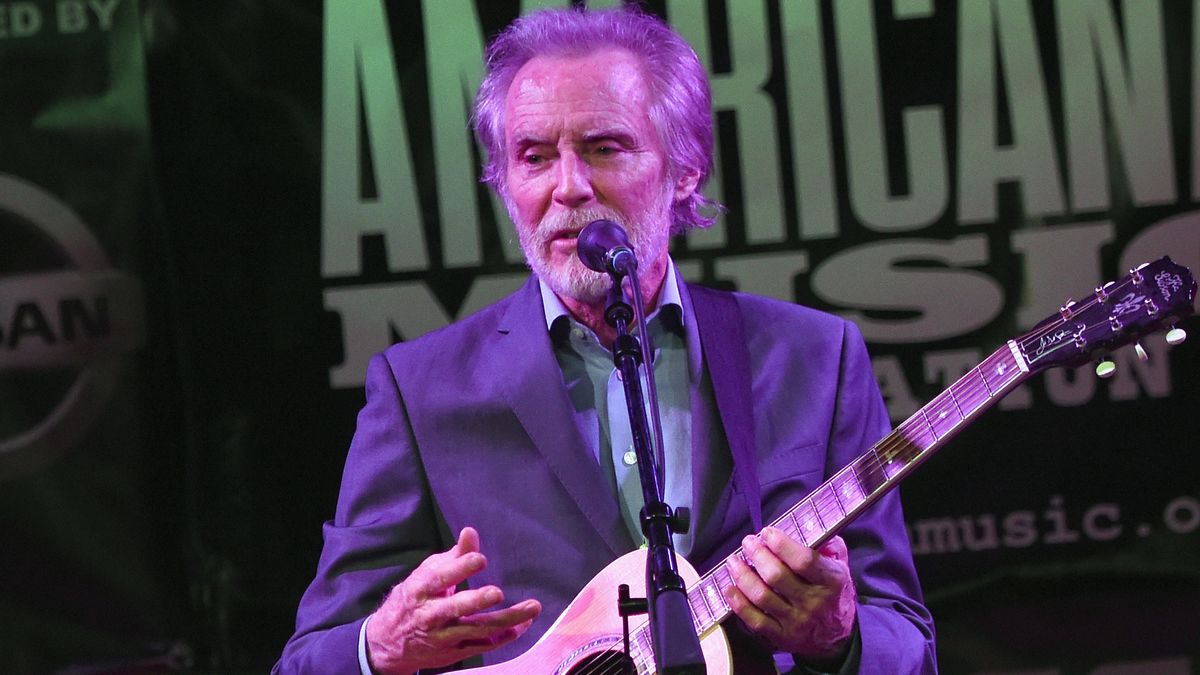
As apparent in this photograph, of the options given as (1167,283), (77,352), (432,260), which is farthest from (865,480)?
(77,352)

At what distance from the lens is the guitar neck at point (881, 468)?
275cm

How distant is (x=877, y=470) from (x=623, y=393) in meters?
0.56

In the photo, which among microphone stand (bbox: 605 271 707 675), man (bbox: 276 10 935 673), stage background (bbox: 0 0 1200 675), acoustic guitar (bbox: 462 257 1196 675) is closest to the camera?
microphone stand (bbox: 605 271 707 675)

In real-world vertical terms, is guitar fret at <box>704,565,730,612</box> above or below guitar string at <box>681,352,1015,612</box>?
below

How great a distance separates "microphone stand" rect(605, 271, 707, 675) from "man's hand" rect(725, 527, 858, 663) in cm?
17

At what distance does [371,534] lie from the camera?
308 cm

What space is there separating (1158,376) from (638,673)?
202 centimetres

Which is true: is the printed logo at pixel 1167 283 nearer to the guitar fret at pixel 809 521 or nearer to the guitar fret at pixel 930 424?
the guitar fret at pixel 930 424

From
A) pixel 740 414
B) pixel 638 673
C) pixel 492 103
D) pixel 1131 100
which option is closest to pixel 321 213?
pixel 492 103

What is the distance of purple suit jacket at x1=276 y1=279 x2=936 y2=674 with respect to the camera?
2965 millimetres

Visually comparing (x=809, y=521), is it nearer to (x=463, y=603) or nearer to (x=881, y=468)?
(x=881, y=468)

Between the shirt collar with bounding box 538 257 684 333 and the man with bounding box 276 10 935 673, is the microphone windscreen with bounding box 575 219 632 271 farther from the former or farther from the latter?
the shirt collar with bounding box 538 257 684 333

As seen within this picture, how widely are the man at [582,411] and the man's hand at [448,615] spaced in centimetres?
8

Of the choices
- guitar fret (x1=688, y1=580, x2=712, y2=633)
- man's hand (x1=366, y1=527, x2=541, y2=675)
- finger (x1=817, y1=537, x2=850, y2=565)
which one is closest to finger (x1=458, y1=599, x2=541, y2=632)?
man's hand (x1=366, y1=527, x2=541, y2=675)
